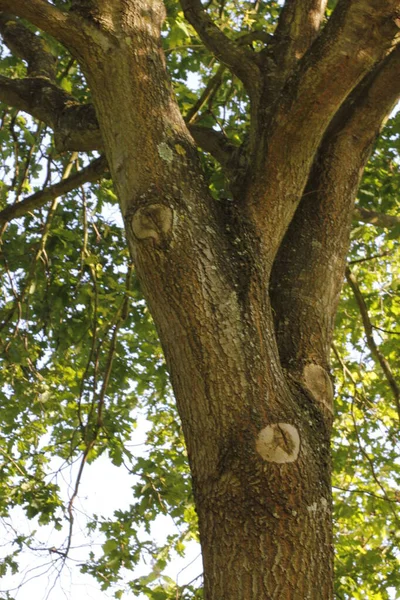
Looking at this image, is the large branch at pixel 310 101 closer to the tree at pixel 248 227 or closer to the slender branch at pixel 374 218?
the tree at pixel 248 227

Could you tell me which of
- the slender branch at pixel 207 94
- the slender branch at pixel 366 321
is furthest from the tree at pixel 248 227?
the slender branch at pixel 366 321

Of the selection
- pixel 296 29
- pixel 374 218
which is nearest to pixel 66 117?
pixel 296 29

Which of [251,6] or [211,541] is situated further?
[251,6]

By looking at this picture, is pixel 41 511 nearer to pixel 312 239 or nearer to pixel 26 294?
pixel 26 294

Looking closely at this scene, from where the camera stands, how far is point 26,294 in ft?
17.3

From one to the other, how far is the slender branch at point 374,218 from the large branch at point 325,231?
1070 millimetres

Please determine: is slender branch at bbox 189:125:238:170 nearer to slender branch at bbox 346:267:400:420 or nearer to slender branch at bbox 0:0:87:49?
slender branch at bbox 0:0:87:49

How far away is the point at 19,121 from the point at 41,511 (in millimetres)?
3154

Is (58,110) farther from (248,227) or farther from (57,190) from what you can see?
(248,227)

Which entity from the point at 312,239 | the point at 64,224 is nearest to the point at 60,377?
the point at 64,224

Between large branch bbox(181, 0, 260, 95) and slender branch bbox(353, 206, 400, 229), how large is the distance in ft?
4.12

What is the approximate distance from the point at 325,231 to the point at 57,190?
170 cm

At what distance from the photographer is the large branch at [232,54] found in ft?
11.0

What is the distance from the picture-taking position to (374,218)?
444 cm
